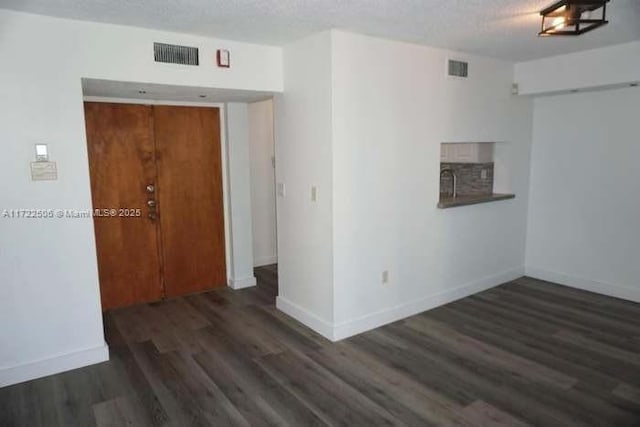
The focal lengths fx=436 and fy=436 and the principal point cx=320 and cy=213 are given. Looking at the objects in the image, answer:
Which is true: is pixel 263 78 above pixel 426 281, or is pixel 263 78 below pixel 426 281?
above

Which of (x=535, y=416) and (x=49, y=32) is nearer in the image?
(x=535, y=416)

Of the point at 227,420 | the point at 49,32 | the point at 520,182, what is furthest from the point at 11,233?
the point at 520,182

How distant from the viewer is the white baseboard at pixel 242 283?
16.1 ft

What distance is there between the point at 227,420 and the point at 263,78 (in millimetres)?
2658

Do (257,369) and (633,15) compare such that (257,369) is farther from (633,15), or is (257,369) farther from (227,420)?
(633,15)

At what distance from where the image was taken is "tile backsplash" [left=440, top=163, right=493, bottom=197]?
16.3ft

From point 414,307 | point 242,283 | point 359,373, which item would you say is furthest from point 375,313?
point 242,283

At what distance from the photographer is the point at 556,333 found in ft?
12.0

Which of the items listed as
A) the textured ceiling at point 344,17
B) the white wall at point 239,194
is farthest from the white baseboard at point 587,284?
the white wall at point 239,194

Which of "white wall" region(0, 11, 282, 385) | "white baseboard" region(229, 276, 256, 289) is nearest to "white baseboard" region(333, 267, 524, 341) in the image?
"white baseboard" region(229, 276, 256, 289)

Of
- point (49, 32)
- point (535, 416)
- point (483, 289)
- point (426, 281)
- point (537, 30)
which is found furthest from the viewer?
point (483, 289)

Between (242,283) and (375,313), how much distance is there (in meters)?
1.80

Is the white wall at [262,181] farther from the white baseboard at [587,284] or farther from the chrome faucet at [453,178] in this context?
the white baseboard at [587,284]

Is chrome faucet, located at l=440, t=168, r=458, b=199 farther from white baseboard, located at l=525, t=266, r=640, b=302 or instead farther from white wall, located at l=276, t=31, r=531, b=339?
white baseboard, located at l=525, t=266, r=640, b=302
